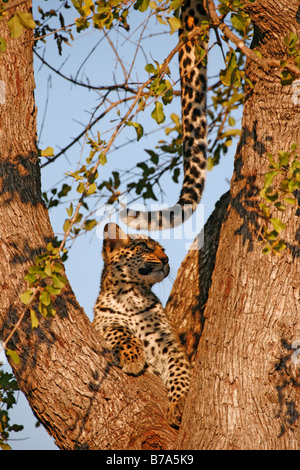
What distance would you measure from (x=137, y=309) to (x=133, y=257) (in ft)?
1.66

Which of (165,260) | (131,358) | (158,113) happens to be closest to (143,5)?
(158,113)

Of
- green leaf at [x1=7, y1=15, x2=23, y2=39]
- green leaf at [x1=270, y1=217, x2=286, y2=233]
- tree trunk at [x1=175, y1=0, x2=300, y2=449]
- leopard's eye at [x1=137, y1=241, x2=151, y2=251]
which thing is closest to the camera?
green leaf at [x1=7, y1=15, x2=23, y2=39]

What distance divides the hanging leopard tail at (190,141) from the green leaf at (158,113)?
0.89m

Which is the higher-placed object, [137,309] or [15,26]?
[15,26]

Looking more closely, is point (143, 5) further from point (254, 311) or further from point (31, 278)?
point (254, 311)

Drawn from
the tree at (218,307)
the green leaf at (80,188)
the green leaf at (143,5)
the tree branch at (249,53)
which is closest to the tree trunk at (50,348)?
the tree at (218,307)

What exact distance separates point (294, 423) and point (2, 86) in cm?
274

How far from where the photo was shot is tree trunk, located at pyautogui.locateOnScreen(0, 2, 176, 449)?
394cm

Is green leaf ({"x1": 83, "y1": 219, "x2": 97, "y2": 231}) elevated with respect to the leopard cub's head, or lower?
elevated

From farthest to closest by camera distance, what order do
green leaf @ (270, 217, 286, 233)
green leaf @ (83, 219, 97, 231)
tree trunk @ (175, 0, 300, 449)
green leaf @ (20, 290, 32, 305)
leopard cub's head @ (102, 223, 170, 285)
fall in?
leopard cub's head @ (102, 223, 170, 285) < green leaf @ (83, 219, 97, 231) < tree trunk @ (175, 0, 300, 449) < green leaf @ (270, 217, 286, 233) < green leaf @ (20, 290, 32, 305)

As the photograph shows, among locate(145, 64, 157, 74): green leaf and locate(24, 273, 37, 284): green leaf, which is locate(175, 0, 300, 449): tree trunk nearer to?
locate(145, 64, 157, 74): green leaf

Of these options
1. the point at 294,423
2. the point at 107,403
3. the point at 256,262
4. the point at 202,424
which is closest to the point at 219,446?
the point at 202,424

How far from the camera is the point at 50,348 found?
12.9 ft

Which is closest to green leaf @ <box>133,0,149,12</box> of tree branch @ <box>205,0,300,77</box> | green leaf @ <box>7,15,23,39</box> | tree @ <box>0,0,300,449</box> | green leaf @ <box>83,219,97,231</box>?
tree @ <box>0,0,300,449</box>
